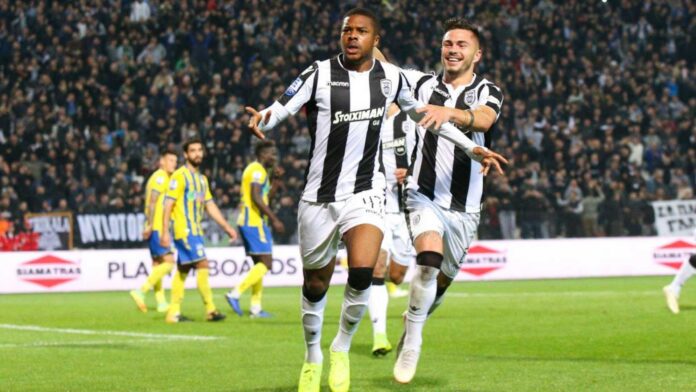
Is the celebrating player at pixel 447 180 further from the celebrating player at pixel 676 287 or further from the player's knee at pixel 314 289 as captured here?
the celebrating player at pixel 676 287

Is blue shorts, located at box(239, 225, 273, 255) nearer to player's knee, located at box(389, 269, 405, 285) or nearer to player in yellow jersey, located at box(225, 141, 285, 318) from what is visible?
player in yellow jersey, located at box(225, 141, 285, 318)

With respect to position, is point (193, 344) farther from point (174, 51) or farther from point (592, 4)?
point (592, 4)

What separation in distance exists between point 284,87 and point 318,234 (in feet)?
74.5

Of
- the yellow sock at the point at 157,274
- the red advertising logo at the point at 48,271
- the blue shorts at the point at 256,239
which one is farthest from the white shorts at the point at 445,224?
the red advertising logo at the point at 48,271

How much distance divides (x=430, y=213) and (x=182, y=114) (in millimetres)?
20606

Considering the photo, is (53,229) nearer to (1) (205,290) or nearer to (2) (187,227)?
(2) (187,227)

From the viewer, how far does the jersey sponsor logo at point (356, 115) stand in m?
7.98

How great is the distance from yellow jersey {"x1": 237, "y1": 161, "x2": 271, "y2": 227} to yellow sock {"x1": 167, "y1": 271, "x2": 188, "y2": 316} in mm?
1180

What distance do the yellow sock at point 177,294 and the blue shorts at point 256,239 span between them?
1134 millimetres

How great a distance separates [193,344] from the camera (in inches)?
464

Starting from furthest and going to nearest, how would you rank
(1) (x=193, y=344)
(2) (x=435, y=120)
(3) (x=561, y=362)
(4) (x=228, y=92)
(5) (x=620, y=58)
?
(5) (x=620, y=58) < (4) (x=228, y=92) < (1) (x=193, y=344) < (3) (x=561, y=362) < (2) (x=435, y=120)

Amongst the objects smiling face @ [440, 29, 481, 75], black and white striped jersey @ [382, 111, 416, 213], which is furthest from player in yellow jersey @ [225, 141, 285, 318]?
smiling face @ [440, 29, 481, 75]

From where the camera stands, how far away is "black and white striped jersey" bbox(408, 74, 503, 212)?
903 cm

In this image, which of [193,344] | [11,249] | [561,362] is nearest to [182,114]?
[11,249]
